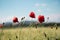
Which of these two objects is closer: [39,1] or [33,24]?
[33,24]

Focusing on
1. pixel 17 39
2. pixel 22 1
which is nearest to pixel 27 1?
pixel 22 1

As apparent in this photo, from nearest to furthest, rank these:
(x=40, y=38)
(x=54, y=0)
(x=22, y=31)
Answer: (x=40, y=38) < (x=22, y=31) < (x=54, y=0)

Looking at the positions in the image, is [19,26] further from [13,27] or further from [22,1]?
[22,1]

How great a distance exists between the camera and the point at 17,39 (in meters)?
0.68

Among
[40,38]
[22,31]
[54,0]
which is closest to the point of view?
[40,38]

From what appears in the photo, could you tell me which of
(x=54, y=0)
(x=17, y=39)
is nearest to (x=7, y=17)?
(x=17, y=39)

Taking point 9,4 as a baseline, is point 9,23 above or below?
below

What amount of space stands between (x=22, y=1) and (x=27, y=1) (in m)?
0.03

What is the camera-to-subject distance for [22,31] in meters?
0.76

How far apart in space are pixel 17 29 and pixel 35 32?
117mm

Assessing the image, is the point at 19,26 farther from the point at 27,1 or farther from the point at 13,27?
the point at 27,1

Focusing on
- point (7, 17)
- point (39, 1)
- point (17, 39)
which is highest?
point (39, 1)

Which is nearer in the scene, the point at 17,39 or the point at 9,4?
the point at 17,39

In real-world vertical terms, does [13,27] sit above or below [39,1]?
below
